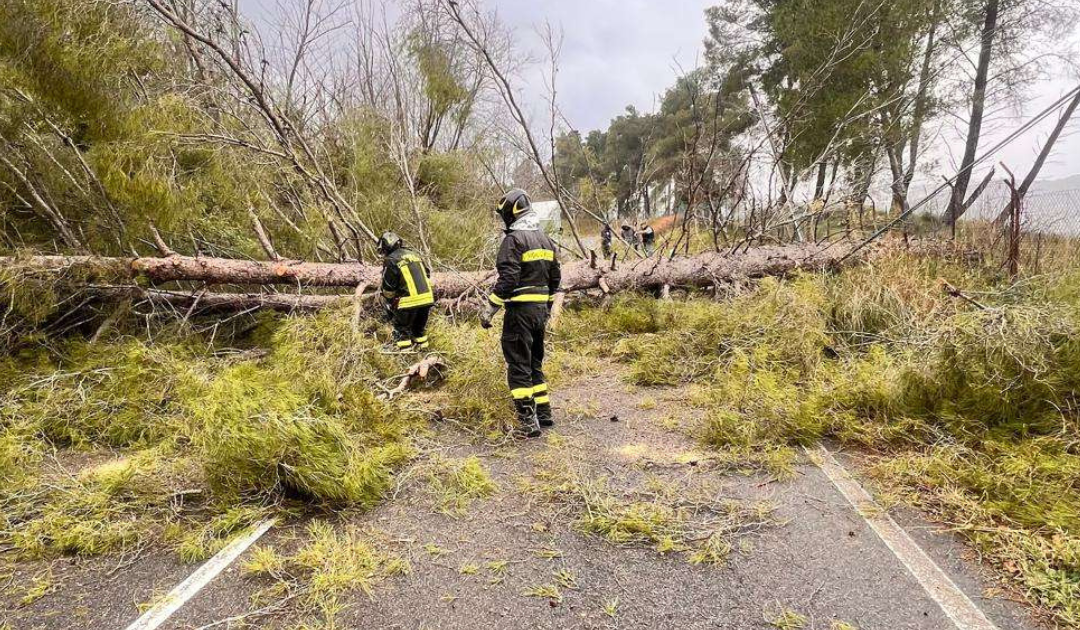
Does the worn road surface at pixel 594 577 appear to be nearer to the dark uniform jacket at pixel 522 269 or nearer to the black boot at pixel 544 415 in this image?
the black boot at pixel 544 415

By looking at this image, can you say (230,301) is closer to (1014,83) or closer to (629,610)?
(629,610)

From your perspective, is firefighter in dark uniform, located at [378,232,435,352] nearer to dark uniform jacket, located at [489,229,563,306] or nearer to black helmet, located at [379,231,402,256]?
black helmet, located at [379,231,402,256]

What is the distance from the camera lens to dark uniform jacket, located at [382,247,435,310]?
4395 millimetres

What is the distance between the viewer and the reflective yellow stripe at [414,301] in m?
4.39

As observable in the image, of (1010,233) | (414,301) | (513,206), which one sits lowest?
(414,301)

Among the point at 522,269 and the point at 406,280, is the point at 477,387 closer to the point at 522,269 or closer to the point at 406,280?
the point at 522,269

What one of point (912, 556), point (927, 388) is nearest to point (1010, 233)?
point (927, 388)

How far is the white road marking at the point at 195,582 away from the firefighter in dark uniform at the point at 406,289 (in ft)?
7.78

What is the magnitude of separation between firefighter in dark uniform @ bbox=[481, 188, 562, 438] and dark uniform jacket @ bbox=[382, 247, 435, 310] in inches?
59.5

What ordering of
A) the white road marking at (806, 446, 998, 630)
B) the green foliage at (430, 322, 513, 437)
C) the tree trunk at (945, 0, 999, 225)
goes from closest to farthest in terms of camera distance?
the white road marking at (806, 446, 998, 630), the green foliage at (430, 322, 513, 437), the tree trunk at (945, 0, 999, 225)

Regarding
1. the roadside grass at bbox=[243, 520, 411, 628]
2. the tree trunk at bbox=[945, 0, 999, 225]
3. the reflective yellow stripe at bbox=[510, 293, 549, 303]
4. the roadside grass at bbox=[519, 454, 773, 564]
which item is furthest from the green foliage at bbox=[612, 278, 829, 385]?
the tree trunk at bbox=[945, 0, 999, 225]

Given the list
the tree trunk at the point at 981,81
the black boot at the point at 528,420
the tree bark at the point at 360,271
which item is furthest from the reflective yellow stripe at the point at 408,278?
the tree trunk at the point at 981,81

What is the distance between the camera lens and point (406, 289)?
443cm

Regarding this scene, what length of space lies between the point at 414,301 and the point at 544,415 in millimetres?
1867
